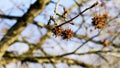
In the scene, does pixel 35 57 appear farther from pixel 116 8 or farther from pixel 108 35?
pixel 116 8

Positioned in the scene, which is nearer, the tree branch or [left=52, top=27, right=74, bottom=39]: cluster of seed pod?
[left=52, top=27, right=74, bottom=39]: cluster of seed pod

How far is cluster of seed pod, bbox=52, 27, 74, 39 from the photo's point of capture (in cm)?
144

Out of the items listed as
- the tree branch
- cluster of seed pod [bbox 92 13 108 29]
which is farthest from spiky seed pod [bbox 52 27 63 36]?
the tree branch

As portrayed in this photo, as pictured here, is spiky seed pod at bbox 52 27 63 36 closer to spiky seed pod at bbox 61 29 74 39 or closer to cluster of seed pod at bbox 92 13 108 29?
spiky seed pod at bbox 61 29 74 39

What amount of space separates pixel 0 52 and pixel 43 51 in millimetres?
1066

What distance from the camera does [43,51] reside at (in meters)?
5.96

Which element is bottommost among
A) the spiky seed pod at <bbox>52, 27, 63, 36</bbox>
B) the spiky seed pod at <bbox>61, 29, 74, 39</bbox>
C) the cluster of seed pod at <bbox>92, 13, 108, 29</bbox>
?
the spiky seed pod at <bbox>52, 27, 63, 36</bbox>

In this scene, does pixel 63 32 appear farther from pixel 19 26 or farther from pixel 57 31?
pixel 19 26

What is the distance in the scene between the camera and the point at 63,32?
1527 millimetres

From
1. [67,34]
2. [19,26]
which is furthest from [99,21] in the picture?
[19,26]

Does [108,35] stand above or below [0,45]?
above

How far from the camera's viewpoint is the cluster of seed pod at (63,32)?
1.44 metres

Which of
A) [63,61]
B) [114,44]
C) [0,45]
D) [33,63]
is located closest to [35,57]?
[33,63]

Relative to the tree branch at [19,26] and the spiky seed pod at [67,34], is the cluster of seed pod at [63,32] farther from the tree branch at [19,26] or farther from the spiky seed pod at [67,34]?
the tree branch at [19,26]
